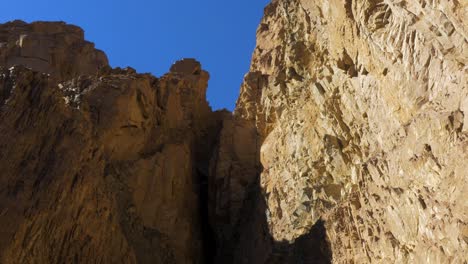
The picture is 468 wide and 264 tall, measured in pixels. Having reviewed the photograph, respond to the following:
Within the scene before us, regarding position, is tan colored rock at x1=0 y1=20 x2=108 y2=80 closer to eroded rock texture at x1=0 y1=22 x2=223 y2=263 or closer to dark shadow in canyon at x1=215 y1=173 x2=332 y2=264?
eroded rock texture at x1=0 y1=22 x2=223 y2=263

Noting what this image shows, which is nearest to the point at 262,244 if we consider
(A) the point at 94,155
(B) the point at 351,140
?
(B) the point at 351,140

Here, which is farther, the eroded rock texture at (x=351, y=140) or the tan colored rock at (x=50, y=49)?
the tan colored rock at (x=50, y=49)

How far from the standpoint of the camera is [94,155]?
75.4ft

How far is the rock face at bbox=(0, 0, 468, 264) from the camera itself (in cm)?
1433

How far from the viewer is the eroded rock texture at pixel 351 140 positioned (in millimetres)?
13531

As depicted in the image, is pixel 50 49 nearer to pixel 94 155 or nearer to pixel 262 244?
pixel 94 155

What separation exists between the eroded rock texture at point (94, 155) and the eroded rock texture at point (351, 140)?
2361mm

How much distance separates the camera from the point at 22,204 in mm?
19312

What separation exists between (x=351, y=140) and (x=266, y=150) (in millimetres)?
6816

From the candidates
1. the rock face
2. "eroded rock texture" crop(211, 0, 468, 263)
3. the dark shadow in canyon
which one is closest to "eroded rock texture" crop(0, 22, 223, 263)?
the rock face

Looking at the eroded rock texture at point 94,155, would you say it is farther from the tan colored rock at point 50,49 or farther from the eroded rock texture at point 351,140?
the eroded rock texture at point 351,140

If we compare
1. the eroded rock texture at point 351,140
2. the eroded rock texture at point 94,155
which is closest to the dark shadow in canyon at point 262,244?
the eroded rock texture at point 351,140

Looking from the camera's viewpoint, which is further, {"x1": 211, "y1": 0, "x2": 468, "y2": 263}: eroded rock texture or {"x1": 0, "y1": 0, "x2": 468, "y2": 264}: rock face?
{"x1": 0, "y1": 0, "x2": 468, "y2": 264}: rock face

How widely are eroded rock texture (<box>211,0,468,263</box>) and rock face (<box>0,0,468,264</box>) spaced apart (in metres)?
0.06
